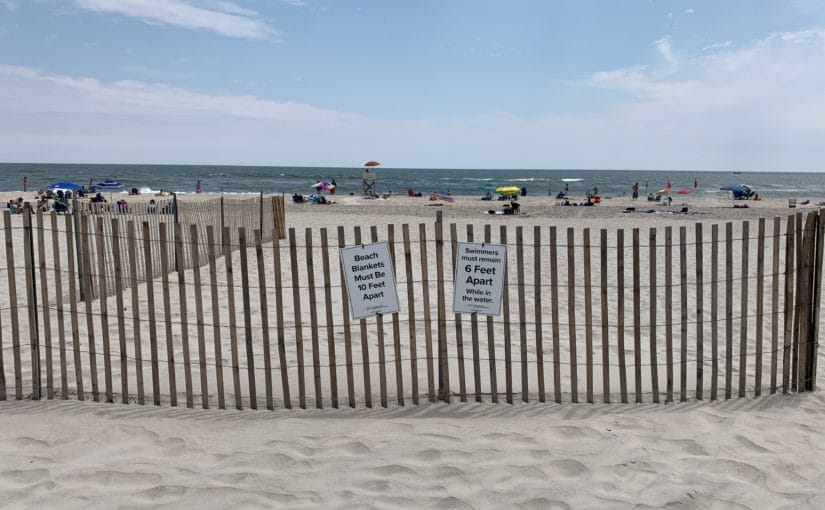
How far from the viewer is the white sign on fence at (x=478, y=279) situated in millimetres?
4570

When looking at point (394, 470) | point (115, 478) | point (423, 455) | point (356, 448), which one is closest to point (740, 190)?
point (423, 455)

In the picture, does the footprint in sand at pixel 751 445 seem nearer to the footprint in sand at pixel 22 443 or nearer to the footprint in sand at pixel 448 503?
the footprint in sand at pixel 448 503

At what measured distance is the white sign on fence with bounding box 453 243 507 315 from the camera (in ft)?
15.0

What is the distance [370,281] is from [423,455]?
4.34 ft

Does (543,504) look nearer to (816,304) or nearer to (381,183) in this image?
(816,304)

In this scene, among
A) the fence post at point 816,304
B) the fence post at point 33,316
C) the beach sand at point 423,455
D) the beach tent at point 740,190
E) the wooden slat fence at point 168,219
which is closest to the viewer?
the beach sand at point 423,455

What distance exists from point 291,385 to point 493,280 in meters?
1.89

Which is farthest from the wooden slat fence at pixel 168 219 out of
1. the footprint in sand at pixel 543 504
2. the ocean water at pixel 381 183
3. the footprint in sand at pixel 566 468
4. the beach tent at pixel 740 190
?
the beach tent at pixel 740 190

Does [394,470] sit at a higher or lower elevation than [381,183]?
lower

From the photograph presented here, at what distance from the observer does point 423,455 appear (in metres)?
3.77

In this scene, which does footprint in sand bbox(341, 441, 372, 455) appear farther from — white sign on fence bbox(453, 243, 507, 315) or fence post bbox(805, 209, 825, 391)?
fence post bbox(805, 209, 825, 391)

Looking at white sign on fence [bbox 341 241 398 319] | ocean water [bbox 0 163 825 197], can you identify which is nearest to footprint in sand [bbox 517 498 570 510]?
white sign on fence [bbox 341 241 398 319]

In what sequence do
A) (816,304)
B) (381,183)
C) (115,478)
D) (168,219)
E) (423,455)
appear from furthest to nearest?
(381,183) → (168,219) → (816,304) → (423,455) → (115,478)

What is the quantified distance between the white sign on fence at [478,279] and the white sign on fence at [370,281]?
0.48 m
